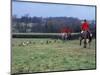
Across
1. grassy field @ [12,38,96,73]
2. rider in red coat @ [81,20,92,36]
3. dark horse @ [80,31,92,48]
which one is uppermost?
rider in red coat @ [81,20,92,36]

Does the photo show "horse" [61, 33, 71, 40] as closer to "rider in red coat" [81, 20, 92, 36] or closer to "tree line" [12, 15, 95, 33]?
"tree line" [12, 15, 95, 33]

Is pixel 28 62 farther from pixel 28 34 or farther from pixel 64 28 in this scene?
pixel 64 28

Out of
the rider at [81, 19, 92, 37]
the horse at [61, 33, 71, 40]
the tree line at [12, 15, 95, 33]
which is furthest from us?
the rider at [81, 19, 92, 37]

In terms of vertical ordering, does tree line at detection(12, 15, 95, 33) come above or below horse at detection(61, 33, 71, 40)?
above

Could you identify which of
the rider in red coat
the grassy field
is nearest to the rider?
the rider in red coat

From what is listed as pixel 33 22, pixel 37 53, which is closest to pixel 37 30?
pixel 33 22

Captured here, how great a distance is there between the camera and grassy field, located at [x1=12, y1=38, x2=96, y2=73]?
2.84m

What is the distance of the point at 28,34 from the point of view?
2869mm

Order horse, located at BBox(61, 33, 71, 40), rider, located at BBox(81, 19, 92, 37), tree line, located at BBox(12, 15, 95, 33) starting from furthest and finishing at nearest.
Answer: rider, located at BBox(81, 19, 92, 37), horse, located at BBox(61, 33, 71, 40), tree line, located at BBox(12, 15, 95, 33)

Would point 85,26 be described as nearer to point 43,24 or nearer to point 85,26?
point 85,26

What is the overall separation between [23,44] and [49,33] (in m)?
0.37

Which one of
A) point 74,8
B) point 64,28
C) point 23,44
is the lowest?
point 23,44

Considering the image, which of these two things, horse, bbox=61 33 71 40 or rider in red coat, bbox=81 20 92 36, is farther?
rider in red coat, bbox=81 20 92 36

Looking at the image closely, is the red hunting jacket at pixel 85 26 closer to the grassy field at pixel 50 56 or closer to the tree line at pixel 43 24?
the tree line at pixel 43 24
